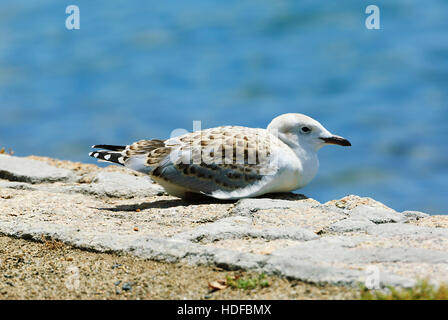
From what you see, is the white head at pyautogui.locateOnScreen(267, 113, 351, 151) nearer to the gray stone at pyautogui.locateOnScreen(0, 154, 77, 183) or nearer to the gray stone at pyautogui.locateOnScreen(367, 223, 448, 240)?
the gray stone at pyautogui.locateOnScreen(367, 223, 448, 240)

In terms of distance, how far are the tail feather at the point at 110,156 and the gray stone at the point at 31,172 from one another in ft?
3.09

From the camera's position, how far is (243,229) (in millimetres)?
4516

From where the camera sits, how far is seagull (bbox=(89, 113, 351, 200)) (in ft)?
17.8

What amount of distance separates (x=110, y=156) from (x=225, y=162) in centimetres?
97

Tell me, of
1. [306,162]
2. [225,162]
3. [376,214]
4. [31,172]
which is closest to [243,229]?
[225,162]

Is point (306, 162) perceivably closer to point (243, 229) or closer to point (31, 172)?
point (243, 229)

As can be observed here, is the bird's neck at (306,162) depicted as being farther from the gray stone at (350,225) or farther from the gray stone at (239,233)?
the gray stone at (239,233)

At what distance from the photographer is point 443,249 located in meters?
4.11

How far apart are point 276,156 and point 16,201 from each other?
6.80ft

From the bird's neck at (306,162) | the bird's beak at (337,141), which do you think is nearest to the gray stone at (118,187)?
the bird's neck at (306,162)

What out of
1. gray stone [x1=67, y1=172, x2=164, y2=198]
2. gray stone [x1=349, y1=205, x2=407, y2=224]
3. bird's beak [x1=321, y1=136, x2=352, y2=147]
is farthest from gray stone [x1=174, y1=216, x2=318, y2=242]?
gray stone [x1=67, y1=172, x2=164, y2=198]
